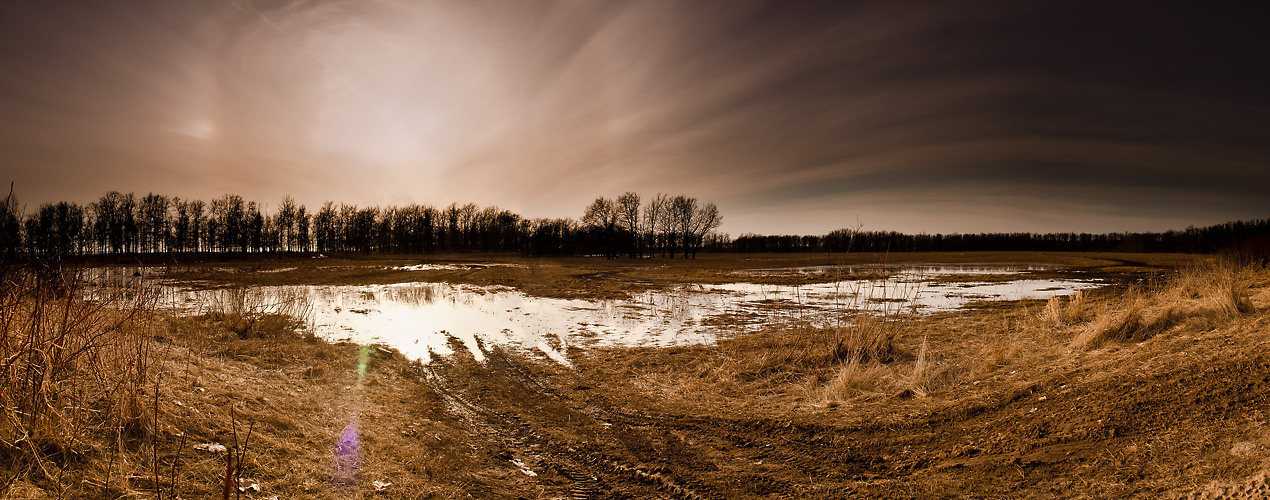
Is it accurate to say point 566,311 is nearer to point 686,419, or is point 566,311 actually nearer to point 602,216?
point 686,419

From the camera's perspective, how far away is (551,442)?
591 centimetres

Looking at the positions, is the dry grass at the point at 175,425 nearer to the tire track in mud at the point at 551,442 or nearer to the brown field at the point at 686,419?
the brown field at the point at 686,419

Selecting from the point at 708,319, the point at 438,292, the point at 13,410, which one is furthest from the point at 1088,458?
the point at 438,292

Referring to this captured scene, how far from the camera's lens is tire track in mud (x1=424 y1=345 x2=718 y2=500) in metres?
4.73

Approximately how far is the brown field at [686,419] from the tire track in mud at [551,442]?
1.4 inches

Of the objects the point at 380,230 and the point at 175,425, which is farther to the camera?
the point at 380,230

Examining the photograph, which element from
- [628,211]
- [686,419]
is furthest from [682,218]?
[686,419]

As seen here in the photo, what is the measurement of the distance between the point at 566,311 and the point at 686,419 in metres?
12.4

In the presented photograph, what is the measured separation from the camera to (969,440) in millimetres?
4754

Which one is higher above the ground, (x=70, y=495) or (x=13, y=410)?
(x=13, y=410)

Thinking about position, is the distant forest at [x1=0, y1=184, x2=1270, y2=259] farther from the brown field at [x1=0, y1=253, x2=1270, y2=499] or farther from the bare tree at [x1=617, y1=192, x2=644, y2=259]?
the brown field at [x1=0, y1=253, x2=1270, y2=499]

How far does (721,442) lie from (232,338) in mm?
10149

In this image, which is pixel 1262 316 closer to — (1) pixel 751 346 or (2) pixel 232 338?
(1) pixel 751 346

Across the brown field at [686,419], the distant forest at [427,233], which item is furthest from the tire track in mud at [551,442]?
the distant forest at [427,233]
